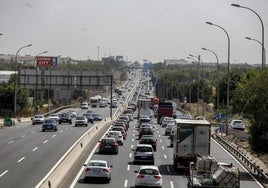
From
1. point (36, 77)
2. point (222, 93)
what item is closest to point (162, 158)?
point (36, 77)

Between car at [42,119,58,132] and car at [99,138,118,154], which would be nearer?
→ car at [99,138,118,154]

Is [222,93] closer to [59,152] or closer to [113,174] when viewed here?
[59,152]

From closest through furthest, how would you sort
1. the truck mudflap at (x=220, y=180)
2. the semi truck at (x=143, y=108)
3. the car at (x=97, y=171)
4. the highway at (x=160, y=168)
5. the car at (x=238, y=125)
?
1. the truck mudflap at (x=220, y=180)
2. the car at (x=97, y=171)
3. the highway at (x=160, y=168)
4. the car at (x=238, y=125)
5. the semi truck at (x=143, y=108)

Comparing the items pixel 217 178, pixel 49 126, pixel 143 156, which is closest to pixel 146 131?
pixel 49 126

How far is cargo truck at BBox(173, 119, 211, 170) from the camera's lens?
1475 inches

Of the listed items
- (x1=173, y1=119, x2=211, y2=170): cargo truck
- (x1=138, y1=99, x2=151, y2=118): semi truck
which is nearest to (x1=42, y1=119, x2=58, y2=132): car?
(x1=138, y1=99, x2=151, y2=118): semi truck

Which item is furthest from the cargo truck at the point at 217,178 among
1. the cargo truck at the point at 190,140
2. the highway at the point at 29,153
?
the cargo truck at the point at 190,140

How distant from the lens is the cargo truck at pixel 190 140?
37.5 m

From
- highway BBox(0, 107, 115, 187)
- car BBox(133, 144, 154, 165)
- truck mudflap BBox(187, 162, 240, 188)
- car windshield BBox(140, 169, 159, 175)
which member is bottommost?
highway BBox(0, 107, 115, 187)

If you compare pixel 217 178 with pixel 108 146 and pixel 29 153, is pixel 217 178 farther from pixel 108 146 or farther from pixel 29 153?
pixel 29 153

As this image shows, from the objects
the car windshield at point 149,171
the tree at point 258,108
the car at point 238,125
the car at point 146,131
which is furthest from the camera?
the car at point 238,125

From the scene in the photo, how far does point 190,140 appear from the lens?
123ft

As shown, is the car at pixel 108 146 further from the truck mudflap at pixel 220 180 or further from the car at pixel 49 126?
the car at pixel 49 126

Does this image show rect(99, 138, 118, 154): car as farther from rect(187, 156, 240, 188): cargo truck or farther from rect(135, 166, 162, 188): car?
rect(187, 156, 240, 188): cargo truck
